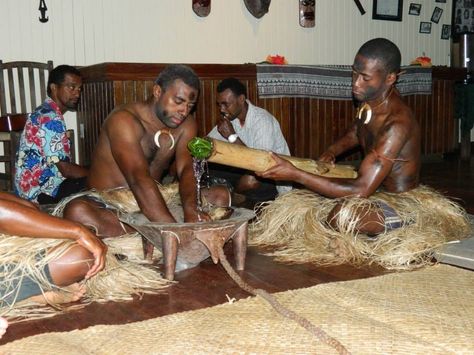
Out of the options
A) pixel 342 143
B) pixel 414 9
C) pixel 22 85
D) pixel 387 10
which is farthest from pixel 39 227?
pixel 414 9

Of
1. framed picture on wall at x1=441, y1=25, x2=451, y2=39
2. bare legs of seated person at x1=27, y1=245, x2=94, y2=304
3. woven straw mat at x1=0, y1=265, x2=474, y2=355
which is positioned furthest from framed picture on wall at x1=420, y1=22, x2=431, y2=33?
bare legs of seated person at x1=27, y1=245, x2=94, y2=304

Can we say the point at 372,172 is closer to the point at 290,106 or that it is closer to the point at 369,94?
the point at 369,94

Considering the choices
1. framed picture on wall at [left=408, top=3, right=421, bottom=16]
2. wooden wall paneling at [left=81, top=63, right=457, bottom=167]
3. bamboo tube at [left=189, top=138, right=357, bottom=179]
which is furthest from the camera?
framed picture on wall at [left=408, top=3, right=421, bottom=16]

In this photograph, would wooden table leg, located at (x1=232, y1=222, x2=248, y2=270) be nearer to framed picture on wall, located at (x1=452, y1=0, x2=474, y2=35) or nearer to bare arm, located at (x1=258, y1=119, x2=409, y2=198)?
bare arm, located at (x1=258, y1=119, x2=409, y2=198)

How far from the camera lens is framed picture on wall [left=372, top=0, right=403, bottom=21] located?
24.3 ft

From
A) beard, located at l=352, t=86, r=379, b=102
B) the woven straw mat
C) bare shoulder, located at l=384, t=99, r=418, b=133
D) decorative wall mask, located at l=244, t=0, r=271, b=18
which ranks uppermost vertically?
decorative wall mask, located at l=244, t=0, r=271, b=18

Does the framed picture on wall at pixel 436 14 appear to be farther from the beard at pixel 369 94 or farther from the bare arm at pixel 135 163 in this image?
the bare arm at pixel 135 163

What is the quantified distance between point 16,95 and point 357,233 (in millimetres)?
3674

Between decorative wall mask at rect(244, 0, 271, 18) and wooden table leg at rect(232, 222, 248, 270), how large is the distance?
426 centimetres

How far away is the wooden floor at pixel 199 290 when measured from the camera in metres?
2.03

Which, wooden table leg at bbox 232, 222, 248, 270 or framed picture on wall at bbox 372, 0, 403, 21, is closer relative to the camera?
wooden table leg at bbox 232, 222, 248, 270

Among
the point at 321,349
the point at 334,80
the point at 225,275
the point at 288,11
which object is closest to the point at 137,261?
the point at 225,275

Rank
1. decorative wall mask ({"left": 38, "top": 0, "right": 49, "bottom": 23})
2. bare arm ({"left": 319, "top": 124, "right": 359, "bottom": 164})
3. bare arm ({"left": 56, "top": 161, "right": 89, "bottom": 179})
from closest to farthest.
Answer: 1. bare arm ({"left": 319, "top": 124, "right": 359, "bottom": 164})
2. bare arm ({"left": 56, "top": 161, "right": 89, "bottom": 179})
3. decorative wall mask ({"left": 38, "top": 0, "right": 49, "bottom": 23})

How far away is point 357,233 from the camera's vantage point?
284 centimetres
